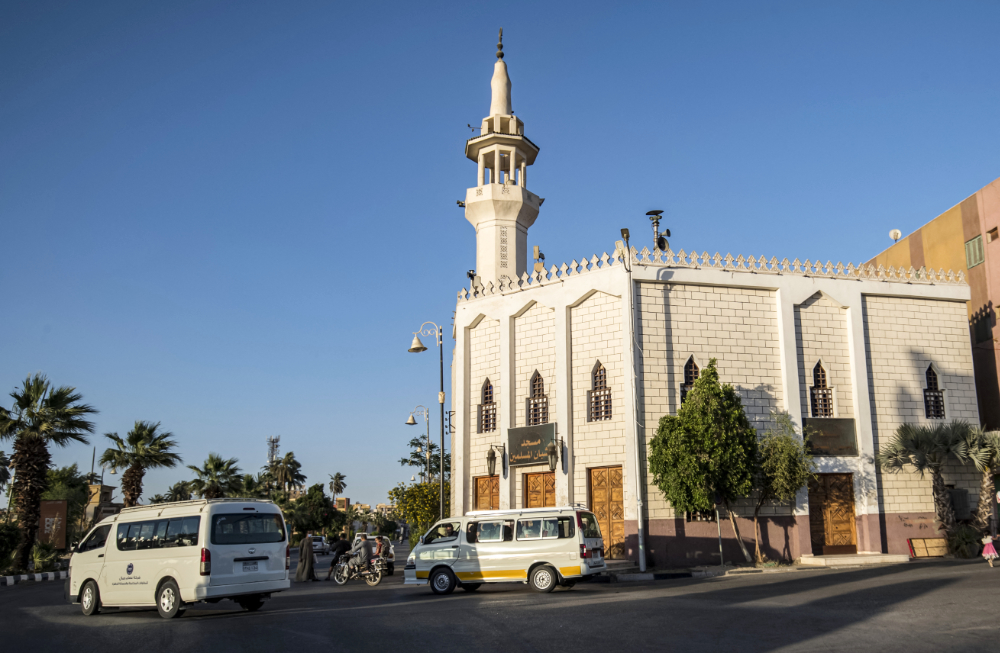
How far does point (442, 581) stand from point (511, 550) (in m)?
1.70

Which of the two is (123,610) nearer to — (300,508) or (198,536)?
(198,536)

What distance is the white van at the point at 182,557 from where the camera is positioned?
1275 cm

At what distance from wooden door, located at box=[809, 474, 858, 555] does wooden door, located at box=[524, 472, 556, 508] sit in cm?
730

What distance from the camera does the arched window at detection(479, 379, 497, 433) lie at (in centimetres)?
2538

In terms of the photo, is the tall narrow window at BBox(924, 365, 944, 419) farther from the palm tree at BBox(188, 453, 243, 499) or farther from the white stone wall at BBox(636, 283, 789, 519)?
the palm tree at BBox(188, 453, 243, 499)

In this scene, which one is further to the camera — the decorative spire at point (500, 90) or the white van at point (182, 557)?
the decorative spire at point (500, 90)

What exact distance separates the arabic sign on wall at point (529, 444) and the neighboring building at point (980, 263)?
14.4 meters

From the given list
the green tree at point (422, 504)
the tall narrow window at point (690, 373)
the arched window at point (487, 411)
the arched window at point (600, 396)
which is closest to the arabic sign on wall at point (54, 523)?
the green tree at point (422, 504)

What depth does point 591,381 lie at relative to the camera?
23.5m

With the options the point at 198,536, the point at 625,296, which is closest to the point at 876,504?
the point at 625,296

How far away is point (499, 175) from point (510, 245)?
9.21 ft

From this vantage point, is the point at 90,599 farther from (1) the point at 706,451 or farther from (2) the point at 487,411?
(1) the point at 706,451

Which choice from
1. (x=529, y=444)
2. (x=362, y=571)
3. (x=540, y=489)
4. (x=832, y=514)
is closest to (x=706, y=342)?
(x=529, y=444)

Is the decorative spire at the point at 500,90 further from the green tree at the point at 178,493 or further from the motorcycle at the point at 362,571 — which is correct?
the green tree at the point at 178,493
